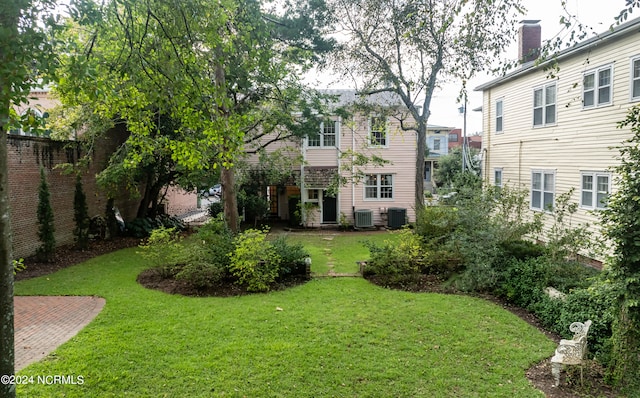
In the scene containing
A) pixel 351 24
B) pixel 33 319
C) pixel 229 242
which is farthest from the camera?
pixel 351 24

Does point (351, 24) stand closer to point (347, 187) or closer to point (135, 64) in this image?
point (347, 187)

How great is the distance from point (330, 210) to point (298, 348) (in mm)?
15663

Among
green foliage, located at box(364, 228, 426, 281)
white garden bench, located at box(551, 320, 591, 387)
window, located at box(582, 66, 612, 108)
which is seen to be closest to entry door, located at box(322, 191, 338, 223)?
green foliage, located at box(364, 228, 426, 281)

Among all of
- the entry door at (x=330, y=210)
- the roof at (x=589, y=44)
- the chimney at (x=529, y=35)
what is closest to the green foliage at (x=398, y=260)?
the roof at (x=589, y=44)

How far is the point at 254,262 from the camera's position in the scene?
29.9 feet

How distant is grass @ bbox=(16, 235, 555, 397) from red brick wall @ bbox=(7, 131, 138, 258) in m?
4.33

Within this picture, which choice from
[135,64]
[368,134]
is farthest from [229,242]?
[368,134]

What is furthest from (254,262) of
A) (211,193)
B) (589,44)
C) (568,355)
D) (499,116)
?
(211,193)

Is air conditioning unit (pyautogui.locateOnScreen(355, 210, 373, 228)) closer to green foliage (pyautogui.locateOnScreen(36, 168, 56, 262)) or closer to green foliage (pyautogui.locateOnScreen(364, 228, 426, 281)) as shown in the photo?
green foliage (pyautogui.locateOnScreen(364, 228, 426, 281))

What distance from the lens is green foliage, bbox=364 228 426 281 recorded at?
388 inches

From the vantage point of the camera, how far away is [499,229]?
30.6 ft

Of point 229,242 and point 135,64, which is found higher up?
point 135,64

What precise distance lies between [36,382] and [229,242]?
18.4 ft

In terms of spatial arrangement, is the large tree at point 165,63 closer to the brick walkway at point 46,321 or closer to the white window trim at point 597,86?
the brick walkway at point 46,321
